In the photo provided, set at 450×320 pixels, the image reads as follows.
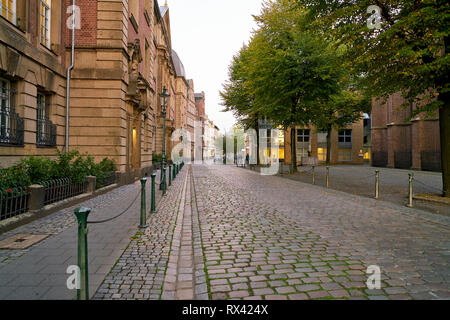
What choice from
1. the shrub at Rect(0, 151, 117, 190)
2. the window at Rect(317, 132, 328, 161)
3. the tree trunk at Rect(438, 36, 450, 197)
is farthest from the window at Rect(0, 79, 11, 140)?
the window at Rect(317, 132, 328, 161)

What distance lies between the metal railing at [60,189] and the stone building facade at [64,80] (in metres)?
1.98

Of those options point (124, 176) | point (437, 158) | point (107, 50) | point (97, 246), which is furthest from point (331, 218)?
point (437, 158)

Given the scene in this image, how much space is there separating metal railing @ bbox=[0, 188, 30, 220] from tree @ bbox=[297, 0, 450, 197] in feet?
33.8

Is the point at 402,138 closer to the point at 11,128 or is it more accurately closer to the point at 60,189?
the point at 60,189

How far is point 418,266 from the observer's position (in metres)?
3.74

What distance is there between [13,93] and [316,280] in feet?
34.5

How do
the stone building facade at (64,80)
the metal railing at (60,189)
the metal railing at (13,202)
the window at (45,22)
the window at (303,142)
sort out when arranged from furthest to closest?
the window at (303,142) → the window at (45,22) → the stone building facade at (64,80) → the metal railing at (60,189) → the metal railing at (13,202)

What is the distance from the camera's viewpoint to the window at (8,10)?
8430 millimetres

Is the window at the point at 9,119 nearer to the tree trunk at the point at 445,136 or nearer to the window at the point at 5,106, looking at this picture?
the window at the point at 5,106

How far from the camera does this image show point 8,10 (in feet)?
28.6

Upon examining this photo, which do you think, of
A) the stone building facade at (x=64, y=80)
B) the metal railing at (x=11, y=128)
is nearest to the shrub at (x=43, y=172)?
the metal railing at (x=11, y=128)

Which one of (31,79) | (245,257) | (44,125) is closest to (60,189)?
(31,79)

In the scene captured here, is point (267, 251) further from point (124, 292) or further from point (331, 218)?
point (331, 218)

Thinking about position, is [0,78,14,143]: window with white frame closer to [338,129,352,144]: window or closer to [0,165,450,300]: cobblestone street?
[0,165,450,300]: cobblestone street
